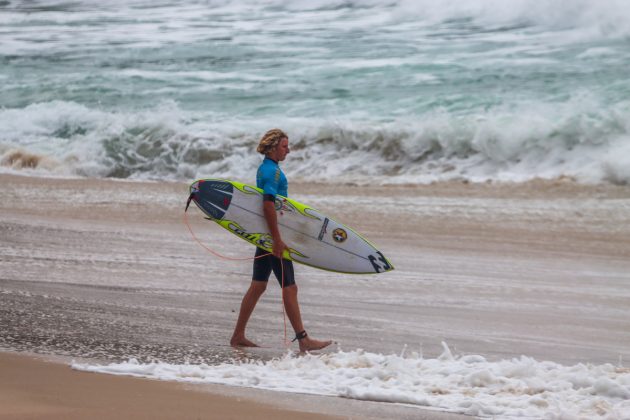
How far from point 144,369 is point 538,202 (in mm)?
8219

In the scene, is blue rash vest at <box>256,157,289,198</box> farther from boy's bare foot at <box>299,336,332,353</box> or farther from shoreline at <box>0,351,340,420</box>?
shoreline at <box>0,351,340,420</box>

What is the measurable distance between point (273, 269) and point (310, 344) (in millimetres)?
535

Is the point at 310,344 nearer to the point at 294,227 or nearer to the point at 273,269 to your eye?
the point at 273,269

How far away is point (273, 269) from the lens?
6.54 metres

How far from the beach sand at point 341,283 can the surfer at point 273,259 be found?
8.7 inches

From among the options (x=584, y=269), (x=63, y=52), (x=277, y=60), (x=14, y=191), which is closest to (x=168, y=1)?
(x=63, y=52)

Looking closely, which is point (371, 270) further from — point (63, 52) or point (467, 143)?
point (63, 52)

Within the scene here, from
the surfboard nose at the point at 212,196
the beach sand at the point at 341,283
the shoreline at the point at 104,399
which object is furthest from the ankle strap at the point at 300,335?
the shoreline at the point at 104,399

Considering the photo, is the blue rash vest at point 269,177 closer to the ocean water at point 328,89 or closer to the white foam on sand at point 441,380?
the white foam on sand at point 441,380

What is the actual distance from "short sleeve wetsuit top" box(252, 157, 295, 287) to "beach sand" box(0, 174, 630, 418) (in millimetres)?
450

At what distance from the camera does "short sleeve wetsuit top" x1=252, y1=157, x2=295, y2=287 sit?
20.7 ft

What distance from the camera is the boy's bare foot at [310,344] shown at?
6.34 meters

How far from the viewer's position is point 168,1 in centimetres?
3152

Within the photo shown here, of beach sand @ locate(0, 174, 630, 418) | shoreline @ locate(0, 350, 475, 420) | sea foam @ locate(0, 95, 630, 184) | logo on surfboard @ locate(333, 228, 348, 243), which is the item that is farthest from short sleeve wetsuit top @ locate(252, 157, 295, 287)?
sea foam @ locate(0, 95, 630, 184)
